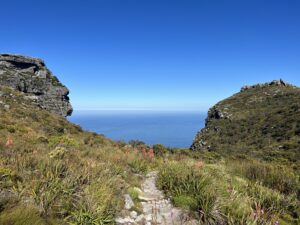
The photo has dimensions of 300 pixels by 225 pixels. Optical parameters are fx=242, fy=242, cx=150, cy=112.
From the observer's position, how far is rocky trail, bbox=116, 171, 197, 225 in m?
4.13

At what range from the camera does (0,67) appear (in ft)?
132

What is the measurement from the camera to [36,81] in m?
41.0

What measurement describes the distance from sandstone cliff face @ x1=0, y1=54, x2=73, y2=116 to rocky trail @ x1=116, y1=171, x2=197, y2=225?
34.1 meters

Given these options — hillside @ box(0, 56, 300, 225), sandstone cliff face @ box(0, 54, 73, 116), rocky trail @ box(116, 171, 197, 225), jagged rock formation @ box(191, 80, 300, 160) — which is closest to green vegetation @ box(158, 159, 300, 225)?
hillside @ box(0, 56, 300, 225)

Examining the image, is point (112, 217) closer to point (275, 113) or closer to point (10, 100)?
point (10, 100)

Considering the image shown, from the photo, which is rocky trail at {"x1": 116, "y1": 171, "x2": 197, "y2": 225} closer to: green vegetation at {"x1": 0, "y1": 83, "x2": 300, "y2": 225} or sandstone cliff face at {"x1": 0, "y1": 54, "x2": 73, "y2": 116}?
green vegetation at {"x1": 0, "y1": 83, "x2": 300, "y2": 225}

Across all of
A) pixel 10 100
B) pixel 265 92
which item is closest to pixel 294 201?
pixel 10 100

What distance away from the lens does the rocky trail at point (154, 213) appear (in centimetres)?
413

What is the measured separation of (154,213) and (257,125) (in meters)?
56.0

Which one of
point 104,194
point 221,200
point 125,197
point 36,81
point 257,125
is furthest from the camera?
point 257,125

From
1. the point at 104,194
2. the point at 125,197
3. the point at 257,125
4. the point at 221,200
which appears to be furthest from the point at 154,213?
the point at 257,125

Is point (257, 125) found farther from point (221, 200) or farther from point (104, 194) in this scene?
point (104, 194)

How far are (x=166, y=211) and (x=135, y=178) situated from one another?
1.82m

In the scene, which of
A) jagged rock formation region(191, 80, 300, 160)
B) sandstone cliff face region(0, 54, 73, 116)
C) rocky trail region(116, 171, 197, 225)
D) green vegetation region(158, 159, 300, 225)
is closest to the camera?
Result: rocky trail region(116, 171, 197, 225)
